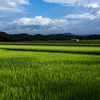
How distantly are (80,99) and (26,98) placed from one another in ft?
3.30

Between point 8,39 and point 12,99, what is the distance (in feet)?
314

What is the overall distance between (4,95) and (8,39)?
9549 cm

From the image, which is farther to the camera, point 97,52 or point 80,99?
point 97,52

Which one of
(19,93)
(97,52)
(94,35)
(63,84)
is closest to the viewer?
(19,93)

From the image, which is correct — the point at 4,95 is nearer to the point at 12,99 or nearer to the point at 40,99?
the point at 12,99

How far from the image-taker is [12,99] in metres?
2.35

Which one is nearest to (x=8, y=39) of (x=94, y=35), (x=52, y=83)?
(x=94, y=35)

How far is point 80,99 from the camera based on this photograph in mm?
2412

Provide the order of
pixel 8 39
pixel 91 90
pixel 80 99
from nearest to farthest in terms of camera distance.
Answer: pixel 80 99 → pixel 91 90 → pixel 8 39

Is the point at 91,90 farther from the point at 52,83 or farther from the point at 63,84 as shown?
the point at 52,83

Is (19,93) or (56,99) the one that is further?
(19,93)

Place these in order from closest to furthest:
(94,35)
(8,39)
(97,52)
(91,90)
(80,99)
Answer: (80,99) < (91,90) < (97,52) < (8,39) < (94,35)

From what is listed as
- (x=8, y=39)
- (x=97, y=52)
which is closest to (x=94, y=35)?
(x=8, y=39)

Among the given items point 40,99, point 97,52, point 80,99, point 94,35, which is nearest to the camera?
point 40,99
